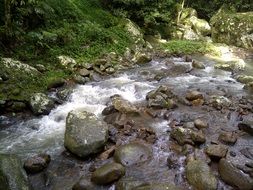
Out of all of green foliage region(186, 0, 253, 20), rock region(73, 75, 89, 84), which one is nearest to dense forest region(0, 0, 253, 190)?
rock region(73, 75, 89, 84)

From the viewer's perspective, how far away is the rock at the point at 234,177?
6.30 m

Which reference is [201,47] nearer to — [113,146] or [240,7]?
[240,7]

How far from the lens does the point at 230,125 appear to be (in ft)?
29.8

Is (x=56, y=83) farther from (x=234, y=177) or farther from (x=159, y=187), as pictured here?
(x=234, y=177)

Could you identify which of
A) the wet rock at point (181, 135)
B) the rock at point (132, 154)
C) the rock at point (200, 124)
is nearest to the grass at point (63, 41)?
the rock at point (132, 154)

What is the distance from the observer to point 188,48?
18875 millimetres

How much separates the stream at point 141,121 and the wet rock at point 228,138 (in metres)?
0.14

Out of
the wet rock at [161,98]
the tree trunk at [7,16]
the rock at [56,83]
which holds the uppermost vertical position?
the tree trunk at [7,16]

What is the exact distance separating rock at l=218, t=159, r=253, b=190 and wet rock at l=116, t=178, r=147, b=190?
1751 mm

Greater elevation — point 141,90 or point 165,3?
point 165,3

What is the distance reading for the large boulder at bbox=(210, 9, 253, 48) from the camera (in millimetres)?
20062

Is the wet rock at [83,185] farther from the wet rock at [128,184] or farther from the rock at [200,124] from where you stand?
the rock at [200,124]

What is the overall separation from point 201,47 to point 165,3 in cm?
436

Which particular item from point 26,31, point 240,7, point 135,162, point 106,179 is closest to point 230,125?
point 135,162
